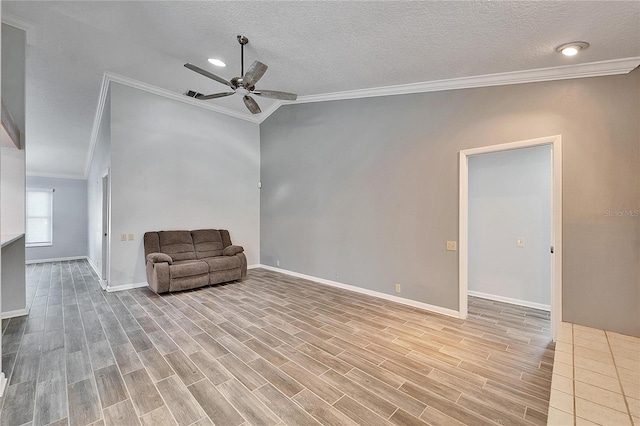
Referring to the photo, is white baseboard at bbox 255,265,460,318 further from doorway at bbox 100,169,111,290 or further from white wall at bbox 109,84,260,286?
doorway at bbox 100,169,111,290

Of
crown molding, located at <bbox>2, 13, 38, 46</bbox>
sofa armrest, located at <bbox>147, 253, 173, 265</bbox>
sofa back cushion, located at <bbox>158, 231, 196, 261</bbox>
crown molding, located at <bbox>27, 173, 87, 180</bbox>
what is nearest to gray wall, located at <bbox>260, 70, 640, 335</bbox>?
sofa back cushion, located at <bbox>158, 231, 196, 261</bbox>

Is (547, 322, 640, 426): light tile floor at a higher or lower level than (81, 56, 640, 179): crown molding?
lower

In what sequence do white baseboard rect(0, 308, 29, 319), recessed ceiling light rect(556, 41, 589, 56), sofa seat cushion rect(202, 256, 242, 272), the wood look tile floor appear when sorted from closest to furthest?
the wood look tile floor
recessed ceiling light rect(556, 41, 589, 56)
white baseboard rect(0, 308, 29, 319)
sofa seat cushion rect(202, 256, 242, 272)

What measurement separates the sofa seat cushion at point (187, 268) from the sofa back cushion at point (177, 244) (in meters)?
0.23

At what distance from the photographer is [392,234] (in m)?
4.07

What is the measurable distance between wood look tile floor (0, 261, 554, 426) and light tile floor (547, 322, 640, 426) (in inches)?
11.2

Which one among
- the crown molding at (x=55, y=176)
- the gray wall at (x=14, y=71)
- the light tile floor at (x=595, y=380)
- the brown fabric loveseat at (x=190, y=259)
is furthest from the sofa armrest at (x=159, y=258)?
the crown molding at (x=55, y=176)

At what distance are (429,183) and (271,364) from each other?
9.82ft

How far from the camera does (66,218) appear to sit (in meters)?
8.17

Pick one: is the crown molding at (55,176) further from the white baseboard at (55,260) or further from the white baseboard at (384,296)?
the white baseboard at (384,296)

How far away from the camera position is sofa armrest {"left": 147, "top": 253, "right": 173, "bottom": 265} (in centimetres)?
434

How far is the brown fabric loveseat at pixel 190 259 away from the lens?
169 inches

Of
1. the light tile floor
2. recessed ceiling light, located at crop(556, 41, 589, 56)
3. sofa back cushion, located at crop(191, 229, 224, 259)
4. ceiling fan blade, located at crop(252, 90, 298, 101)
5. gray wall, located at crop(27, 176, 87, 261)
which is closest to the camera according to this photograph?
the light tile floor

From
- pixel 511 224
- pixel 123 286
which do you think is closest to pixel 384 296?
pixel 511 224
